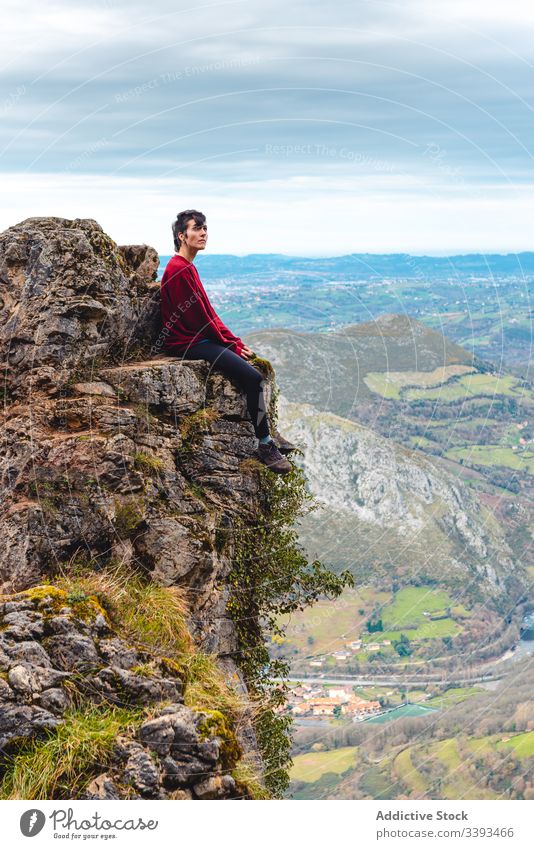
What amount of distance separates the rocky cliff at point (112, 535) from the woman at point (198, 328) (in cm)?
36

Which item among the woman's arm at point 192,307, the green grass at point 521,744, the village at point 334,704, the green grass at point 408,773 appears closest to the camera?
the woman's arm at point 192,307

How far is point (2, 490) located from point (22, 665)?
5.31 metres

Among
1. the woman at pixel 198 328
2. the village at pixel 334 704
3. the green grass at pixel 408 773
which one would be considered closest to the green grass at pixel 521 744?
the green grass at pixel 408 773

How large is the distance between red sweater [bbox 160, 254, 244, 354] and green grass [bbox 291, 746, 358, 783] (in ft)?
328

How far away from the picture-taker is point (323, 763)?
111062 mm

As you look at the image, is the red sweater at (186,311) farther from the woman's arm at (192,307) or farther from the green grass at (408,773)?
the green grass at (408,773)

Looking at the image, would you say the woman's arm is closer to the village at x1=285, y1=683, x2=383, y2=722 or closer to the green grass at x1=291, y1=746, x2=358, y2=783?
the village at x1=285, y1=683, x2=383, y2=722

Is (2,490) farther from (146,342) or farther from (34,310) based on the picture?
(146,342)

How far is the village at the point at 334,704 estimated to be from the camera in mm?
112981

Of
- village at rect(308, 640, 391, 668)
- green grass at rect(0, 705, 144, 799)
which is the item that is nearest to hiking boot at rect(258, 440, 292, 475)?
green grass at rect(0, 705, 144, 799)

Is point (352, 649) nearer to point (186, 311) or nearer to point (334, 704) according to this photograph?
point (334, 704)

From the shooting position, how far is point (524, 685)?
165 metres

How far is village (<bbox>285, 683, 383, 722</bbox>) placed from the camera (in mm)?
112981
